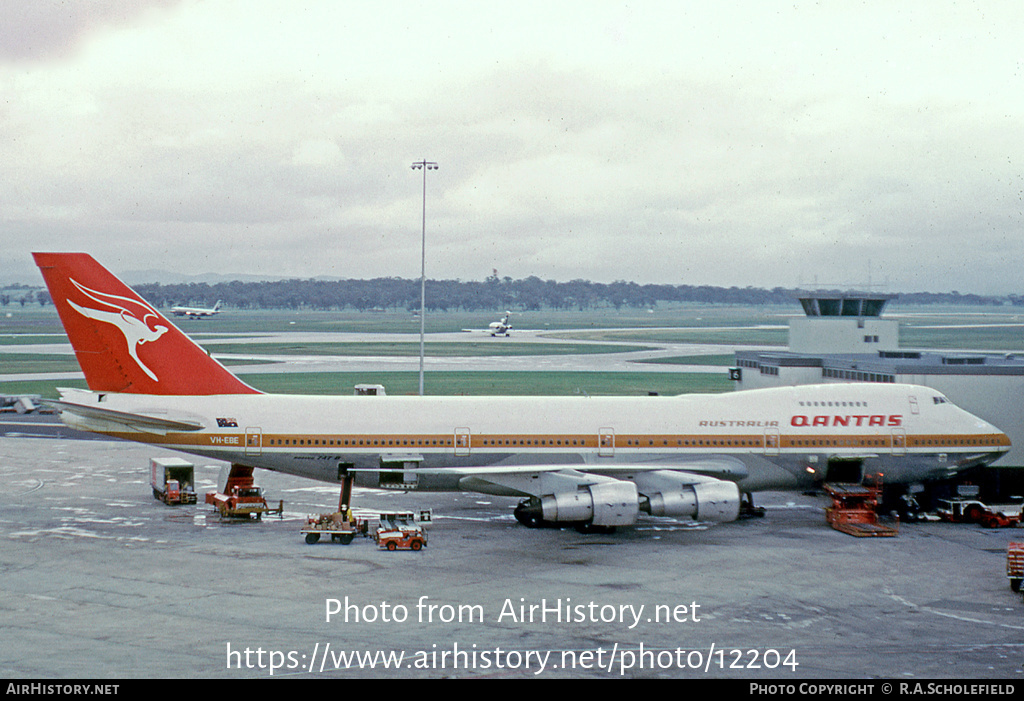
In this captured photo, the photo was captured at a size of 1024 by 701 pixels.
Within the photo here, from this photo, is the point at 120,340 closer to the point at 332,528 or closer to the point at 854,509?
the point at 332,528

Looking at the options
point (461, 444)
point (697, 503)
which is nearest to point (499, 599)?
point (697, 503)

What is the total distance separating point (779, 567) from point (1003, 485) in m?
17.9

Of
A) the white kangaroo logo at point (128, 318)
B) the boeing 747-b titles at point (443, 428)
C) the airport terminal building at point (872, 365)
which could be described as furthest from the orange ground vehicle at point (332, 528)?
the airport terminal building at point (872, 365)

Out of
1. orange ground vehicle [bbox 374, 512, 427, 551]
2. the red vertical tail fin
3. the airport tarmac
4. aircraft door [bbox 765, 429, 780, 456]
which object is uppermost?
the red vertical tail fin

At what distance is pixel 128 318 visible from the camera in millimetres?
37062

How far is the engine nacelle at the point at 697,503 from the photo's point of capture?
33875 mm

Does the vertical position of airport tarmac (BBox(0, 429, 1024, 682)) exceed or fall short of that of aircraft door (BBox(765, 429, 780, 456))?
it falls short

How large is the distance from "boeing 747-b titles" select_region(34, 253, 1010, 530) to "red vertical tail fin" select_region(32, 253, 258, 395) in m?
0.04

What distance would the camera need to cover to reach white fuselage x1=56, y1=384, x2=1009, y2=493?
36.5 metres

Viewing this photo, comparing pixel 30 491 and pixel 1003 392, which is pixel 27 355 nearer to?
pixel 30 491

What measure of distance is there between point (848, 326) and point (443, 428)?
32052 mm

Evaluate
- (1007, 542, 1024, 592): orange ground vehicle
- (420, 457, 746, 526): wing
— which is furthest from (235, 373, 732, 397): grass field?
(1007, 542, 1024, 592): orange ground vehicle

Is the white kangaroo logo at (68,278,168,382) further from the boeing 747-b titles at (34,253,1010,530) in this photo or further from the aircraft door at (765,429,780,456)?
the aircraft door at (765,429,780,456)

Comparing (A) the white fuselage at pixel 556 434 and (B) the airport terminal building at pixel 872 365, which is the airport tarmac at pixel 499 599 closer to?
(A) the white fuselage at pixel 556 434
